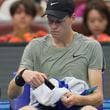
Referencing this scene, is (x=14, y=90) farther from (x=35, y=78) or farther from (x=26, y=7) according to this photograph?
(x=26, y=7)

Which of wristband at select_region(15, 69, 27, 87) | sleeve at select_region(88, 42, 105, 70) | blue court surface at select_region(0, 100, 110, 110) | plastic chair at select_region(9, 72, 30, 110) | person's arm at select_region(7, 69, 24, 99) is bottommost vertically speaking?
blue court surface at select_region(0, 100, 110, 110)

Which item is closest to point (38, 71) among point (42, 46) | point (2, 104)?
point (42, 46)

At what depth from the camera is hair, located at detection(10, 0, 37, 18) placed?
6.89 meters

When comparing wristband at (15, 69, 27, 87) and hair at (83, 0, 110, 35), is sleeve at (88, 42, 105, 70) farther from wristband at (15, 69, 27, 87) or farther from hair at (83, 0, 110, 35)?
hair at (83, 0, 110, 35)

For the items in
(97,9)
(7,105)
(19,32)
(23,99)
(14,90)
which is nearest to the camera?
(14,90)


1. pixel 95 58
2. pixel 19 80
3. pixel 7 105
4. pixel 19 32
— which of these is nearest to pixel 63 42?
pixel 95 58

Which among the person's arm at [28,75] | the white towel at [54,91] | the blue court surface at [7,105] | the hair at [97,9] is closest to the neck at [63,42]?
the person's arm at [28,75]

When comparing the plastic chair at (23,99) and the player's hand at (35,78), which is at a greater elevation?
the player's hand at (35,78)

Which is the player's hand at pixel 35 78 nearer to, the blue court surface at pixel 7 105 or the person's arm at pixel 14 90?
the person's arm at pixel 14 90

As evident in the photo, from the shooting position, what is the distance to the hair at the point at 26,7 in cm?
689

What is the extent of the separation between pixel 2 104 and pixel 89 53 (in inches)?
40.6

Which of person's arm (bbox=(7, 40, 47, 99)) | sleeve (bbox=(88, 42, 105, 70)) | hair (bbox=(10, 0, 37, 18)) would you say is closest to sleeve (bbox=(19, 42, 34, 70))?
person's arm (bbox=(7, 40, 47, 99))

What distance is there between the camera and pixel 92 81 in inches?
163

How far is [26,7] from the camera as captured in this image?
6.94m
